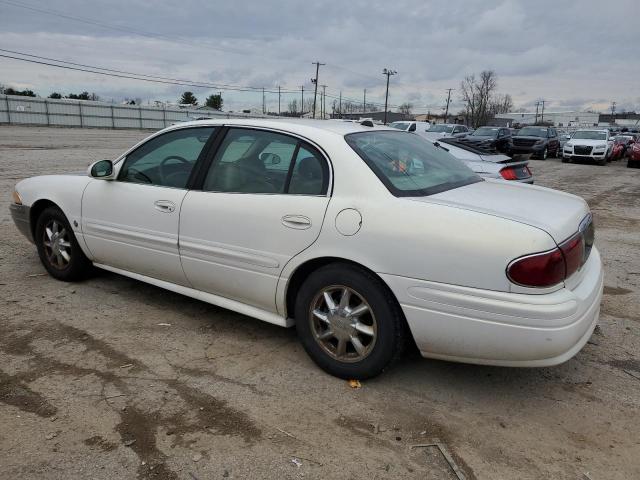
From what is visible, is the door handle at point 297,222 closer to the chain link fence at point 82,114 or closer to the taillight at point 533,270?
the taillight at point 533,270

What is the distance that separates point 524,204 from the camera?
10.0ft

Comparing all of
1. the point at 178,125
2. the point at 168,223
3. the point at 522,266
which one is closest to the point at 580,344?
the point at 522,266

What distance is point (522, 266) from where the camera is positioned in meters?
2.55

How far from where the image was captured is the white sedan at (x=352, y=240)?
263cm

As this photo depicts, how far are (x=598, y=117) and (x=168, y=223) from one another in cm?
14280

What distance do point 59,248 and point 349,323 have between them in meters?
3.09

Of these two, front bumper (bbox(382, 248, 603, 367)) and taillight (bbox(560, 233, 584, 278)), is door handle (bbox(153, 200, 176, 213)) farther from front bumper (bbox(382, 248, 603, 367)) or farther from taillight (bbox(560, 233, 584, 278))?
taillight (bbox(560, 233, 584, 278))

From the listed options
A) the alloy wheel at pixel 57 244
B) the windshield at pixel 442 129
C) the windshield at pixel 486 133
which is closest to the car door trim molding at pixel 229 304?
the alloy wheel at pixel 57 244

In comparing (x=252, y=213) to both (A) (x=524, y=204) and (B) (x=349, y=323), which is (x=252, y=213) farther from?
(A) (x=524, y=204)

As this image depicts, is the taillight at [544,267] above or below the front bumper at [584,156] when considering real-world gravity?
above

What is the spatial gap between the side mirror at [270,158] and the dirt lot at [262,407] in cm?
127

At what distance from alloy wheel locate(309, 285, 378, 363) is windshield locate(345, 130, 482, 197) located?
67 centimetres

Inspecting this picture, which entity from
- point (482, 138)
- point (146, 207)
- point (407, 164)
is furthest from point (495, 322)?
point (482, 138)

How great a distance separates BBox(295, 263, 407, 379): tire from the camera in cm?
293
